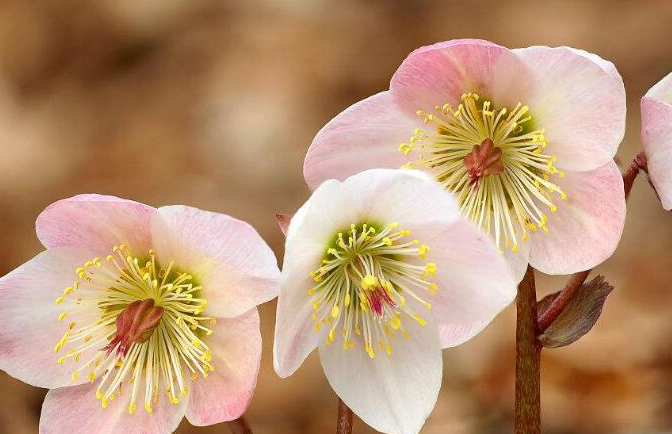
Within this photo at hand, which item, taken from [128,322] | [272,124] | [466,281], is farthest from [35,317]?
[272,124]

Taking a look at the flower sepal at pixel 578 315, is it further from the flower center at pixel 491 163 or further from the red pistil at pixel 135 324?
the red pistil at pixel 135 324

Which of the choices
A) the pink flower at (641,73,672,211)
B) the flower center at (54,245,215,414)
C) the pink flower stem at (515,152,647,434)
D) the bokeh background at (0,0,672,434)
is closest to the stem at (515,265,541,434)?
the pink flower stem at (515,152,647,434)

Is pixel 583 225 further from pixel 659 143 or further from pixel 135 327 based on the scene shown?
pixel 135 327

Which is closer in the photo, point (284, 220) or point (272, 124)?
point (284, 220)

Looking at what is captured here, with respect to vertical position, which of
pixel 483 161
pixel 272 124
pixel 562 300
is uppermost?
pixel 483 161

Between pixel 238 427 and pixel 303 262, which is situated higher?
pixel 303 262

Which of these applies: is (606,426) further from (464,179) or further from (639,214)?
(464,179)
